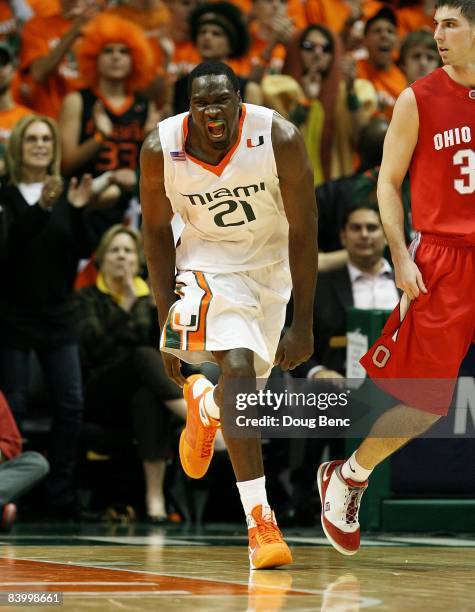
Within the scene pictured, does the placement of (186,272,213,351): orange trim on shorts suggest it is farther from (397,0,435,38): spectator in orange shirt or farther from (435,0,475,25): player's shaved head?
(397,0,435,38): spectator in orange shirt

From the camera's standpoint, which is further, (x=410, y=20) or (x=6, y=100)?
(x=410, y=20)

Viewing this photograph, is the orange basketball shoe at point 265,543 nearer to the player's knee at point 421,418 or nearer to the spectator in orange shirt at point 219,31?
the player's knee at point 421,418

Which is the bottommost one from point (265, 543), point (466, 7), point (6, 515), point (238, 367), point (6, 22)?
point (6, 515)

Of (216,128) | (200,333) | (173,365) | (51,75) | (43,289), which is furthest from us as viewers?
(51,75)

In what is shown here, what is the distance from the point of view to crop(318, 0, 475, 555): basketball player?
4438 millimetres

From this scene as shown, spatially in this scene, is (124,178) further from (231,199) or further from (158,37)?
(231,199)

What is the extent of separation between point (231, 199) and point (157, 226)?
1.13 ft

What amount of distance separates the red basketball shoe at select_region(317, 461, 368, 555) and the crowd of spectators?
2.26 m

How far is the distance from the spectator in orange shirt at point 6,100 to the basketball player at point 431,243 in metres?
3.90

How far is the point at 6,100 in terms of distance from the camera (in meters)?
8.17

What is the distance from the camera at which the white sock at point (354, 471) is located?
186 inches

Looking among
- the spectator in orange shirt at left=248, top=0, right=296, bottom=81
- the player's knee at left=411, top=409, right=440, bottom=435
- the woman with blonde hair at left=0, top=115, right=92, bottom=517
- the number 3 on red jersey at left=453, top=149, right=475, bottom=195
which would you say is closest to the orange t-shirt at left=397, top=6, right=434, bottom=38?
the spectator in orange shirt at left=248, top=0, right=296, bottom=81

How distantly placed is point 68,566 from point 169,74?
5680 mm

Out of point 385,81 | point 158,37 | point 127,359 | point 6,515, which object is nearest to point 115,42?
point 158,37
